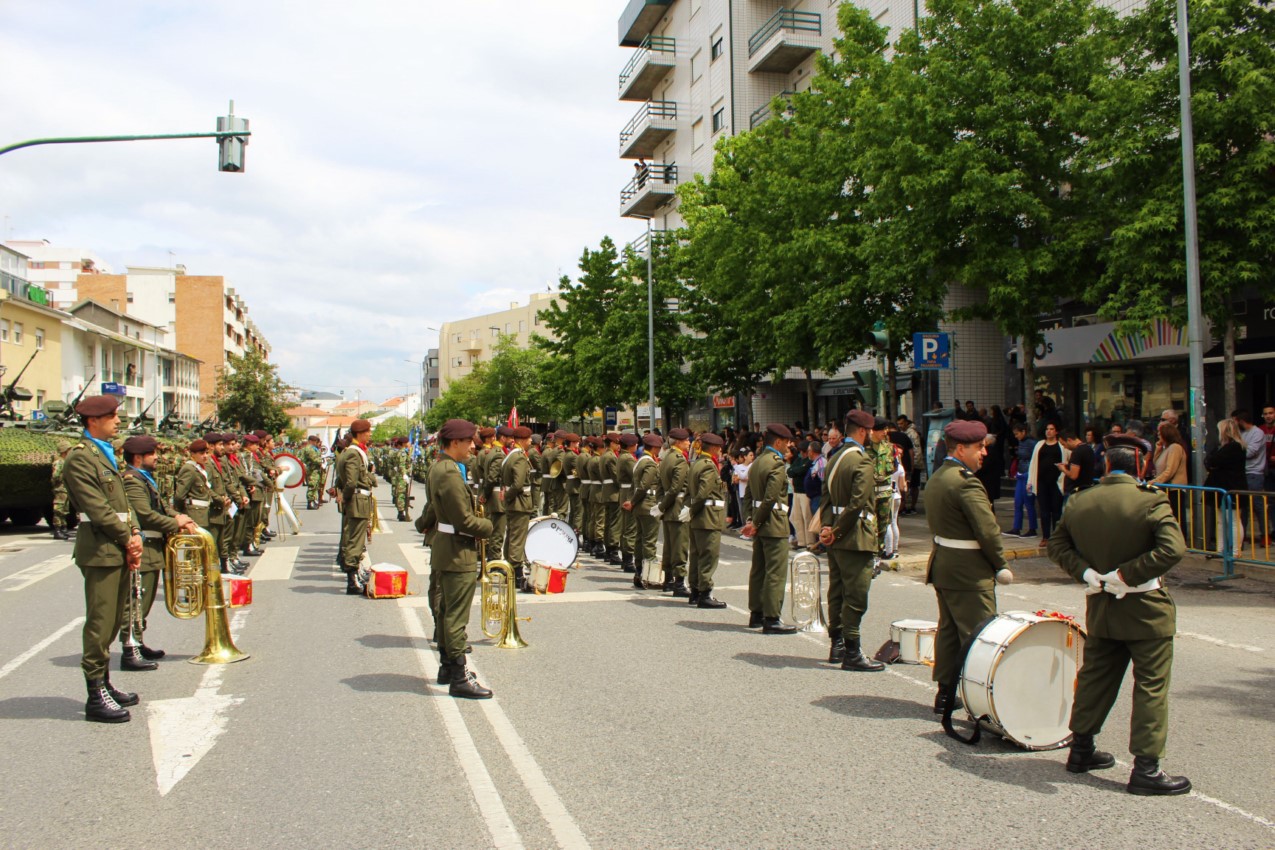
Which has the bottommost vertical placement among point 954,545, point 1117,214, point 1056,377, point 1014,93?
point 954,545

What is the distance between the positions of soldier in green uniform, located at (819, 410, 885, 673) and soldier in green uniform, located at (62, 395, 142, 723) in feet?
15.7

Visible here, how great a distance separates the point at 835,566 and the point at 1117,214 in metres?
9.29

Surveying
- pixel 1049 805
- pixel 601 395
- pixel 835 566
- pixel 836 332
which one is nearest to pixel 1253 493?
pixel 835 566

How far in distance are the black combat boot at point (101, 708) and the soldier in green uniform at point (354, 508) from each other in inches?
205

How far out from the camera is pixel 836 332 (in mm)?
19688

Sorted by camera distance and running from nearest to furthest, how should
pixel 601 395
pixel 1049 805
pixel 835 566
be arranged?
pixel 1049 805, pixel 835 566, pixel 601 395

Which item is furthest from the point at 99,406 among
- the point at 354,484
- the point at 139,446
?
the point at 354,484

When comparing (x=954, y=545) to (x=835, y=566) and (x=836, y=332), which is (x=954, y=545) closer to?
(x=835, y=566)

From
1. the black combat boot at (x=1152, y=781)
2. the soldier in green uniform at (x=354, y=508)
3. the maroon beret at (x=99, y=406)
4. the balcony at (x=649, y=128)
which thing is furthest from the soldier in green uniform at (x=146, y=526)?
the balcony at (x=649, y=128)

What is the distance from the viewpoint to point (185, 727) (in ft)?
20.0

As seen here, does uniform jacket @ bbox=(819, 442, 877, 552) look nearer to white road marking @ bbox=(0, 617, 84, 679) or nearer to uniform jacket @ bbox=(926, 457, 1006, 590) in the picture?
uniform jacket @ bbox=(926, 457, 1006, 590)

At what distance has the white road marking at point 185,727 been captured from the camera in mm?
5371

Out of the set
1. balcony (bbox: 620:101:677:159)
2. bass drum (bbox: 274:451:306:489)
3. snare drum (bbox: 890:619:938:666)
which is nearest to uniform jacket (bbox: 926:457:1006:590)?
snare drum (bbox: 890:619:938:666)

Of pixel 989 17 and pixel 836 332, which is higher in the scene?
pixel 989 17
